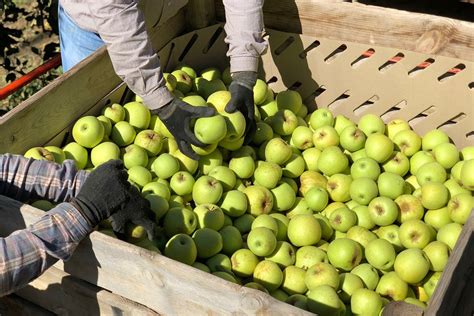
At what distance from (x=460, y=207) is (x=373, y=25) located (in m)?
1.05

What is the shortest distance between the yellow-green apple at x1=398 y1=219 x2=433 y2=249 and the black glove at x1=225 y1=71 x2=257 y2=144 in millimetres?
953

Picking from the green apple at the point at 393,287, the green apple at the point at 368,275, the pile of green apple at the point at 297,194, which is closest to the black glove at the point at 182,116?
the pile of green apple at the point at 297,194

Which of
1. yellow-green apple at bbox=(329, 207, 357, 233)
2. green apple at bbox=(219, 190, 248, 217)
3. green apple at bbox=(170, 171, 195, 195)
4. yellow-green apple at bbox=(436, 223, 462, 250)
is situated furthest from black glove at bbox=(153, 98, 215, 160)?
yellow-green apple at bbox=(436, 223, 462, 250)

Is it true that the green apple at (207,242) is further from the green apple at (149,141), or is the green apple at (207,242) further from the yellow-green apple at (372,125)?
the yellow-green apple at (372,125)

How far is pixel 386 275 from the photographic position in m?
2.95

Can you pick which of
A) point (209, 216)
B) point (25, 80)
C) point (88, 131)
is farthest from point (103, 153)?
point (209, 216)

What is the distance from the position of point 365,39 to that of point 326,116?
18.3 inches

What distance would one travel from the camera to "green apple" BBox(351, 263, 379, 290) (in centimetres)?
293

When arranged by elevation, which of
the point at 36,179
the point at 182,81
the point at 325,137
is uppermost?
the point at 36,179

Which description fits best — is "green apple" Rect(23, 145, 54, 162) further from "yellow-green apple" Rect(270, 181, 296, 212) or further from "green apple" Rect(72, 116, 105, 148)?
"yellow-green apple" Rect(270, 181, 296, 212)

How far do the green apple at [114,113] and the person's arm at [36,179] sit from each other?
801 mm

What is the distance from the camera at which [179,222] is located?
299cm

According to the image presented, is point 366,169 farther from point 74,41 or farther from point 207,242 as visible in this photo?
point 74,41

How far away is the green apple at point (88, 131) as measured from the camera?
3.29 m
